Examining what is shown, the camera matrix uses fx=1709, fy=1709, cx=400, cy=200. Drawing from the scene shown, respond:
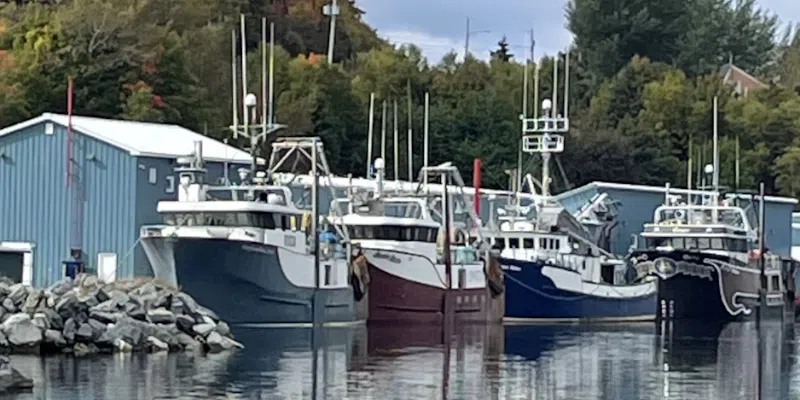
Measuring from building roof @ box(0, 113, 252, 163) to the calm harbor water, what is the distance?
604 cm

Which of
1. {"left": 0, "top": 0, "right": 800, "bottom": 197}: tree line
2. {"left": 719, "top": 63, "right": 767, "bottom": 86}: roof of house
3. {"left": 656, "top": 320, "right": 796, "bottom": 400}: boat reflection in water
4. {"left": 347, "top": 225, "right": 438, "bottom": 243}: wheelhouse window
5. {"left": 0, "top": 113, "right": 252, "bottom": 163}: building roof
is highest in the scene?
{"left": 719, "top": 63, "right": 767, "bottom": 86}: roof of house

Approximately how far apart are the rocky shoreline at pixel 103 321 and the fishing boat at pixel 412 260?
8.57 meters

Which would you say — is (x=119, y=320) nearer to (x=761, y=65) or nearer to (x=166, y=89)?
(x=166, y=89)

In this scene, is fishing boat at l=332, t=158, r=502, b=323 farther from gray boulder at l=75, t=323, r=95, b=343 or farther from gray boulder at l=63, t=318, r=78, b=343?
gray boulder at l=63, t=318, r=78, b=343

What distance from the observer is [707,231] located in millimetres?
60312

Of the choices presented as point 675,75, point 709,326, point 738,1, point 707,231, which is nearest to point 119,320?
point 709,326

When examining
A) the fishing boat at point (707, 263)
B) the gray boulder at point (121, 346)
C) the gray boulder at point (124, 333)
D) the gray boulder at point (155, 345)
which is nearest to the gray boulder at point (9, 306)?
the gray boulder at point (124, 333)

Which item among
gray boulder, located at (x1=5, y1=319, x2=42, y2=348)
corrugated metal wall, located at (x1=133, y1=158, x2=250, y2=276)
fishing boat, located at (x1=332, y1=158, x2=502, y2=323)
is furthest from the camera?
fishing boat, located at (x1=332, y1=158, x2=502, y2=323)

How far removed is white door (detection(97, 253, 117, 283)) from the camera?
145 feet

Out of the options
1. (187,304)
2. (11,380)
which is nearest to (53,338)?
(187,304)

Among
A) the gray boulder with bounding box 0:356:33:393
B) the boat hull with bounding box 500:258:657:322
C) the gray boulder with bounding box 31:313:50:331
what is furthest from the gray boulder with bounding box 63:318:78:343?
the boat hull with bounding box 500:258:657:322

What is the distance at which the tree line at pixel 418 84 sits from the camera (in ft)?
197

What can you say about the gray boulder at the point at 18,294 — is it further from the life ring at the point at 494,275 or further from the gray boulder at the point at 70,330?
the life ring at the point at 494,275

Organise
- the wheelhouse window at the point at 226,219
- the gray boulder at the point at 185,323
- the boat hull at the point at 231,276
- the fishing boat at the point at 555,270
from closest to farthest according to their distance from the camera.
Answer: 1. the gray boulder at the point at 185,323
2. the boat hull at the point at 231,276
3. the wheelhouse window at the point at 226,219
4. the fishing boat at the point at 555,270
